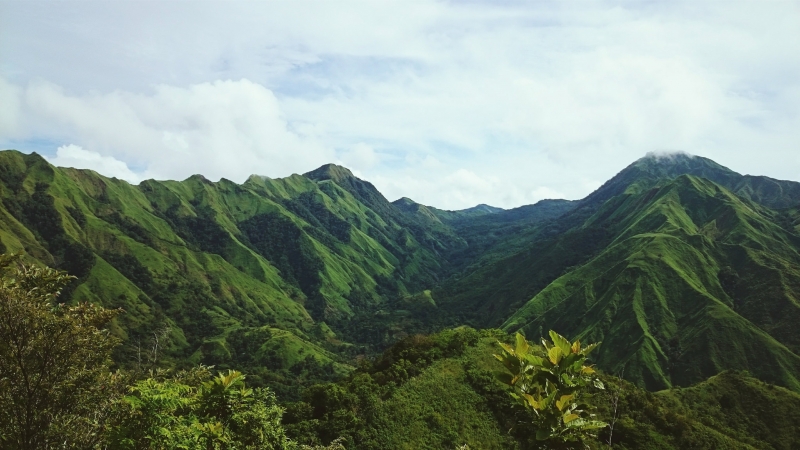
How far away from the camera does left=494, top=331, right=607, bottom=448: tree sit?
34.4 ft

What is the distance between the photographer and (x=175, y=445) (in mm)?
17047

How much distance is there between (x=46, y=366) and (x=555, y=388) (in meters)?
18.0

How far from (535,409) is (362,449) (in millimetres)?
51700

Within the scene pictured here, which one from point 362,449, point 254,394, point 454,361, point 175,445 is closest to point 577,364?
point 175,445

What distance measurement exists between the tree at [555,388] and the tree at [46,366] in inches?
624

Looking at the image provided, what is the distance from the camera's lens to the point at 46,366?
1669 cm

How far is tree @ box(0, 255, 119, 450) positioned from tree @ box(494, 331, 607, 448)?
1584 centimetres

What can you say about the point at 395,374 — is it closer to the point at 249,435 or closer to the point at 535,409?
the point at 249,435

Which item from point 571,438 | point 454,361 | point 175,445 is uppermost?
point 571,438

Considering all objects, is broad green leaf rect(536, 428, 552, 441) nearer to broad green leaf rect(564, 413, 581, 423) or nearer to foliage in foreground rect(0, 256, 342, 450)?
broad green leaf rect(564, 413, 581, 423)

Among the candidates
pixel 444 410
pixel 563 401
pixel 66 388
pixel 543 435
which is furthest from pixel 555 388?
pixel 444 410

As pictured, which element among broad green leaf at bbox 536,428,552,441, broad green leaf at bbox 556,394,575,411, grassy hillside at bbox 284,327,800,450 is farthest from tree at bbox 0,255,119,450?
grassy hillside at bbox 284,327,800,450

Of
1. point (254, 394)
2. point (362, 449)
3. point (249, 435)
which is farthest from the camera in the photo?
point (362, 449)

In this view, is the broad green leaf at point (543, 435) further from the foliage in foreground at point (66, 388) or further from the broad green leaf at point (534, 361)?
the foliage in foreground at point (66, 388)
